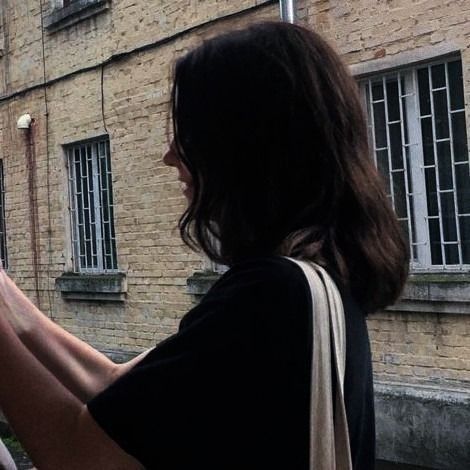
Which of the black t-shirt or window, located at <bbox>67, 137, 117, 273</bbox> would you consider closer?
the black t-shirt

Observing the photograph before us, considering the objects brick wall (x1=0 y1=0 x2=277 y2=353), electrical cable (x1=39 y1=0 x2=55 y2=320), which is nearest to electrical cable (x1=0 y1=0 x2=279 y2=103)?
brick wall (x1=0 y1=0 x2=277 y2=353)

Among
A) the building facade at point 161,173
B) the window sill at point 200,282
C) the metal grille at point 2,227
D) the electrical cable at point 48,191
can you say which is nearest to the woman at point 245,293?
the building facade at point 161,173

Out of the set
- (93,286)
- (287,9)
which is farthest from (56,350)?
(93,286)

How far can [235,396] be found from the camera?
1.33 metres

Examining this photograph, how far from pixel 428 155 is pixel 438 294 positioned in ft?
3.42

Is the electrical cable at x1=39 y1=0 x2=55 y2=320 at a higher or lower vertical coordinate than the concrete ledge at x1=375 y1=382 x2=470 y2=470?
higher

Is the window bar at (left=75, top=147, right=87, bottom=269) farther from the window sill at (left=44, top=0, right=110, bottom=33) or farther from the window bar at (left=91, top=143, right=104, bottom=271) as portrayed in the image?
the window sill at (left=44, top=0, right=110, bottom=33)

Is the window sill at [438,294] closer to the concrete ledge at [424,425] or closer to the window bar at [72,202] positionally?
the concrete ledge at [424,425]

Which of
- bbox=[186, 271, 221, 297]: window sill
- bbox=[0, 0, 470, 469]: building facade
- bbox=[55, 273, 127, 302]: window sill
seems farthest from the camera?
bbox=[55, 273, 127, 302]: window sill

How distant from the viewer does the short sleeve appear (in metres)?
1.34

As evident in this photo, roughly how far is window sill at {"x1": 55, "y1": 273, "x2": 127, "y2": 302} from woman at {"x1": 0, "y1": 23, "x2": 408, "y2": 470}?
26.9 ft

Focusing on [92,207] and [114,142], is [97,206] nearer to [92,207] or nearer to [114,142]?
[92,207]

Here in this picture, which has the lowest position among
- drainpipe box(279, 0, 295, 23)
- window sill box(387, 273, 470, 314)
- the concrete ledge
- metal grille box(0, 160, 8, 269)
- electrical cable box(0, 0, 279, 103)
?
the concrete ledge

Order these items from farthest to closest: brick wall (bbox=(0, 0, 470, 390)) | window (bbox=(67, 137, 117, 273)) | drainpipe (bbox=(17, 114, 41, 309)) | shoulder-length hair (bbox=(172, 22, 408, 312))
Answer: drainpipe (bbox=(17, 114, 41, 309))
window (bbox=(67, 137, 117, 273))
brick wall (bbox=(0, 0, 470, 390))
shoulder-length hair (bbox=(172, 22, 408, 312))
